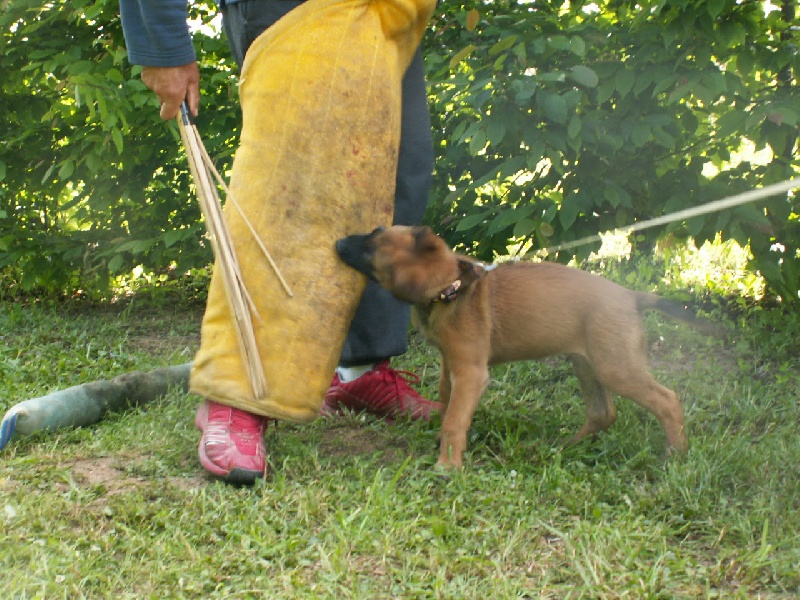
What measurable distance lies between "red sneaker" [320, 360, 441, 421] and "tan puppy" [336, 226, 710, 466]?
0.76 ft

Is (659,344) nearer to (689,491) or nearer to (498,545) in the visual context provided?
(689,491)

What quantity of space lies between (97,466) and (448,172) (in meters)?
2.54

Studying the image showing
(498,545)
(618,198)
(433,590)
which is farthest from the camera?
(618,198)

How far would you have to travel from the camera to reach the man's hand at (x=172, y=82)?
122 inches

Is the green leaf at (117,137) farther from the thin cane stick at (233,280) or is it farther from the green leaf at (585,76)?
the green leaf at (585,76)

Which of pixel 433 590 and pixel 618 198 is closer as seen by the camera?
pixel 433 590

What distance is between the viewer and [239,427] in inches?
123

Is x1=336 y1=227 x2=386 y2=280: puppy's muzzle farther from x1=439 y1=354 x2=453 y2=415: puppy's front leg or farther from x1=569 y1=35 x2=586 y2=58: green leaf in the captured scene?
x1=569 y1=35 x2=586 y2=58: green leaf

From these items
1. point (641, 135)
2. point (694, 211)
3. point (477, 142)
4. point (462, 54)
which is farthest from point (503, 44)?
point (694, 211)

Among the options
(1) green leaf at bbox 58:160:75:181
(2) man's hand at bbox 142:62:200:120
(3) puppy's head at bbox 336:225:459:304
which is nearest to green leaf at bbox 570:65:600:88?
(3) puppy's head at bbox 336:225:459:304

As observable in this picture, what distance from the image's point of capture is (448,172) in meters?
5.01

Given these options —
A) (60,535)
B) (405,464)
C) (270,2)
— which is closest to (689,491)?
(405,464)

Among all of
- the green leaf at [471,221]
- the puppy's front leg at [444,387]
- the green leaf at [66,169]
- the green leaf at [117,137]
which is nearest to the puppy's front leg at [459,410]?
the puppy's front leg at [444,387]

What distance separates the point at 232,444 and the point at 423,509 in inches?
26.0
